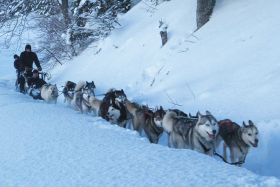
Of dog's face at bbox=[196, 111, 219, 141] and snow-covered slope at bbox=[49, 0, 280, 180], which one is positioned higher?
snow-covered slope at bbox=[49, 0, 280, 180]

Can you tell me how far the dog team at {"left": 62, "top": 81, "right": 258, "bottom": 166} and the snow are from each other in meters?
0.28

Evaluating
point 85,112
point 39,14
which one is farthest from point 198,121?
point 39,14

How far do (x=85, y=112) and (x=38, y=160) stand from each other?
4149 millimetres

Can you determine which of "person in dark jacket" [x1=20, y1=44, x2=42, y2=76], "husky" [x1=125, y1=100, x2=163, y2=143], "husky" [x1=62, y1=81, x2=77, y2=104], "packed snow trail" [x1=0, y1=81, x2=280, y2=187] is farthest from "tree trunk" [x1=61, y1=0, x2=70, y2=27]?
"packed snow trail" [x1=0, y1=81, x2=280, y2=187]

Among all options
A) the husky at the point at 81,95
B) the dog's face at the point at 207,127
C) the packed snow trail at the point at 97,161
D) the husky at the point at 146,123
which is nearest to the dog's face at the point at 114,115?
the husky at the point at 146,123

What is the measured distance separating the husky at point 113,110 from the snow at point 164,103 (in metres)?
0.25

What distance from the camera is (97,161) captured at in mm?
4910

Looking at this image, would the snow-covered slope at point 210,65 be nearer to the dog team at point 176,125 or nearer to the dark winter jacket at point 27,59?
the dog team at point 176,125

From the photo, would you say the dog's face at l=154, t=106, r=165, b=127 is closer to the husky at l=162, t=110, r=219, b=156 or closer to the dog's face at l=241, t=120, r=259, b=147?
the husky at l=162, t=110, r=219, b=156

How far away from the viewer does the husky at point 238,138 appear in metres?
5.70

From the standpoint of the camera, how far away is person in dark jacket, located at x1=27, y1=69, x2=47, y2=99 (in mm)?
11816

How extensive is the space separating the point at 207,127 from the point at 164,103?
12.1 feet

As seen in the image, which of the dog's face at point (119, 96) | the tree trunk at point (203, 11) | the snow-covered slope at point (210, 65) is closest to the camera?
the snow-covered slope at point (210, 65)

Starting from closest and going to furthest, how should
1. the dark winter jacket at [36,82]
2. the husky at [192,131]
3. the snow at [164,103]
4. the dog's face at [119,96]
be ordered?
the snow at [164,103] < the husky at [192,131] < the dog's face at [119,96] < the dark winter jacket at [36,82]
